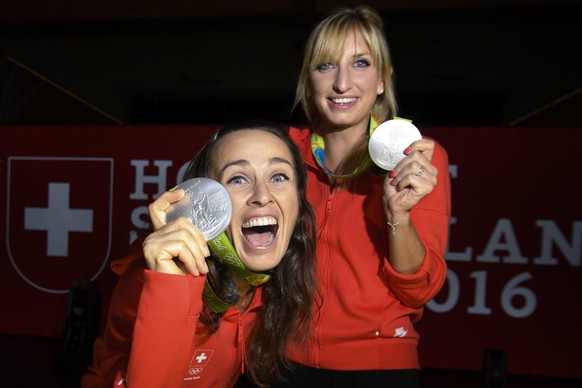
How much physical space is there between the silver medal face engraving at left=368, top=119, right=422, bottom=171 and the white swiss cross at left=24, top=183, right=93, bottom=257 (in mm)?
2096

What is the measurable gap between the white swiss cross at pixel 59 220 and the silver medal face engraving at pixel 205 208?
6.80 ft

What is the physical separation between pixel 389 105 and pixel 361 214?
332 millimetres

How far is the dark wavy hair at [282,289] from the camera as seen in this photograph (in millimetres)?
1230

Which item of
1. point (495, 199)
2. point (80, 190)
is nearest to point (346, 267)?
point (495, 199)

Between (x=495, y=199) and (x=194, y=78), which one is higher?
(x=194, y=78)

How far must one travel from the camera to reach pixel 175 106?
6.00 meters

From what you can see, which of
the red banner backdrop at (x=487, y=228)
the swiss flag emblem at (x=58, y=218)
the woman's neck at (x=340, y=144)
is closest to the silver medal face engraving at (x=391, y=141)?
the woman's neck at (x=340, y=144)

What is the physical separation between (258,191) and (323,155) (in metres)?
0.32

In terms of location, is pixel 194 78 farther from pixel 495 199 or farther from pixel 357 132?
pixel 357 132

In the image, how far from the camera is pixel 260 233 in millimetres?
1212

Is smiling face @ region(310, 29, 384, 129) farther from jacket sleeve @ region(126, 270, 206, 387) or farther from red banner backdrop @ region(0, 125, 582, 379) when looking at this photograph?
red banner backdrop @ region(0, 125, 582, 379)

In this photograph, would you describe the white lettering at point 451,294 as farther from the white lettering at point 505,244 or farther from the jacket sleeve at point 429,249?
the jacket sleeve at point 429,249

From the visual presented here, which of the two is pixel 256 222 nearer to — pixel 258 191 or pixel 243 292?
pixel 258 191

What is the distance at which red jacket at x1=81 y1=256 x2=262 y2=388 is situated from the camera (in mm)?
821
